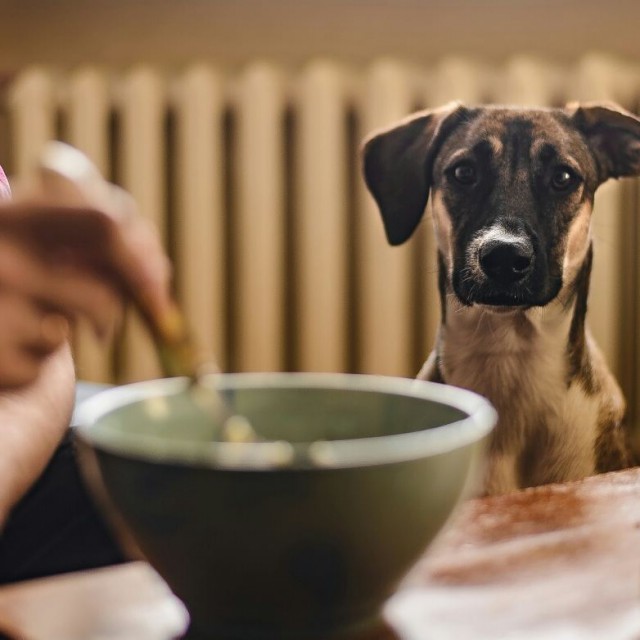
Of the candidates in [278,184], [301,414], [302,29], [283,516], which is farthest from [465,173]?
[302,29]

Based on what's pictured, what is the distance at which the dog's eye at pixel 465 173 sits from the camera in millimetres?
702

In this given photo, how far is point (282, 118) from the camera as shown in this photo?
1502 millimetres

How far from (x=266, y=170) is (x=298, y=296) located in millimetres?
228

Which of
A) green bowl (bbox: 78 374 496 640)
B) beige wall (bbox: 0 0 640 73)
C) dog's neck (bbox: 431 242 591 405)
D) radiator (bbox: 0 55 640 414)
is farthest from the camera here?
beige wall (bbox: 0 0 640 73)

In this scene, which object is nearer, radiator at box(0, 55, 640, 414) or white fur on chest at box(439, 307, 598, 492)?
white fur on chest at box(439, 307, 598, 492)

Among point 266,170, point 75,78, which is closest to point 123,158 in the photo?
point 75,78

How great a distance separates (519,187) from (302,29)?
1.06 m

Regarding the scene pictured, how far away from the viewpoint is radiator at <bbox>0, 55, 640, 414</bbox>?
140 centimetres

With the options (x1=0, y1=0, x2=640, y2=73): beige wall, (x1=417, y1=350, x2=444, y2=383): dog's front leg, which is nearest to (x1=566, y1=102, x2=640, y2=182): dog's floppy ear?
(x1=417, y1=350, x2=444, y2=383): dog's front leg

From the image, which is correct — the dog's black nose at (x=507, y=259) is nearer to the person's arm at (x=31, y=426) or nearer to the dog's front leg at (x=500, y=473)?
the dog's front leg at (x=500, y=473)

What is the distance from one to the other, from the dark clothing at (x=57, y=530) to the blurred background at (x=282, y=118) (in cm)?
76

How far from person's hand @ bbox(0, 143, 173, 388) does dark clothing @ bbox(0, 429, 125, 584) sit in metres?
0.29

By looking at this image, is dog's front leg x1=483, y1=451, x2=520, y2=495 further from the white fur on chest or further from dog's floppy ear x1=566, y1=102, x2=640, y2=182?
dog's floppy ear x1=566, y1=102, x2=640, y2=182

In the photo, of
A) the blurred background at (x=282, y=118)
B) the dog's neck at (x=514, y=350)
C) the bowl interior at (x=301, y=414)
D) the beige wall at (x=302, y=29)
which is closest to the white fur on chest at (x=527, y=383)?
the dog's neck at (x=514, y=350)
